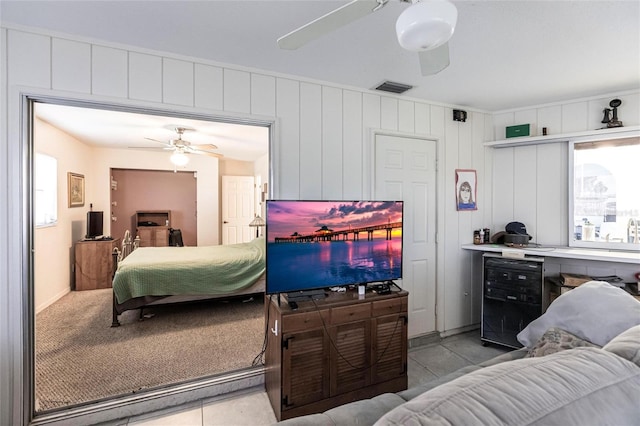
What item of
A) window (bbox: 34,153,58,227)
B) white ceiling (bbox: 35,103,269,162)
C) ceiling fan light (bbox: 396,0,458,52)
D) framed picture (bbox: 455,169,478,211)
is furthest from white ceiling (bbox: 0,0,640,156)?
window (bbox: 34,153,58,227)

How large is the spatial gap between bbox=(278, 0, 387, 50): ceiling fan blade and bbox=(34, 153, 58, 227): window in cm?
427

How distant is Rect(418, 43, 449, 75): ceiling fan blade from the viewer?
1374 mm

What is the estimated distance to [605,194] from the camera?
9.58 ft

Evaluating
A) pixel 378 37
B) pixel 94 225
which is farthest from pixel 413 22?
pixel 94 225

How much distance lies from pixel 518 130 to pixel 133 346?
4.68 metres

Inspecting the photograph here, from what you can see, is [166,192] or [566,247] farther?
[166,192]

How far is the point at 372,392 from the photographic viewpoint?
220 centimetres

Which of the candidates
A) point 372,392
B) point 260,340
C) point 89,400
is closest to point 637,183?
point 372,392

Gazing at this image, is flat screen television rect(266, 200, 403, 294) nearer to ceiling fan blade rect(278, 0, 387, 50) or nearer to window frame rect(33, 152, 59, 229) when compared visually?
ceiling fan blade rect(278, 0, 387, 50)

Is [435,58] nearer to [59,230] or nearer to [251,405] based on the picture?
[251,405]

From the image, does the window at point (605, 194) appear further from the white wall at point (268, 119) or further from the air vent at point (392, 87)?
the air vent at point (392, 87)

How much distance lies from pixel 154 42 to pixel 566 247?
13.6 feet

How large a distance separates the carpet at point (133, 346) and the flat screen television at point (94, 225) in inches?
50.3

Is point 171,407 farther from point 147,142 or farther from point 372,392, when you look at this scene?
point 147,142
